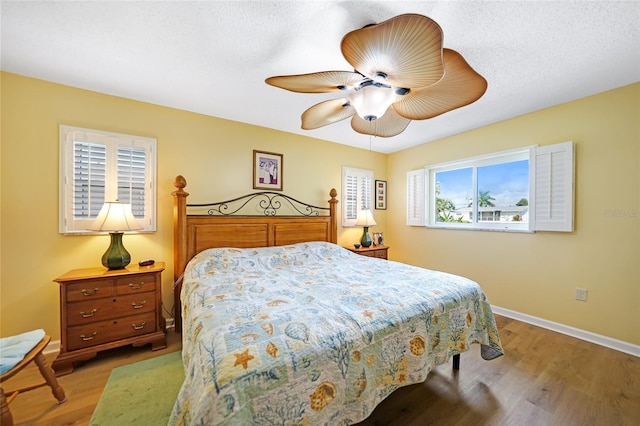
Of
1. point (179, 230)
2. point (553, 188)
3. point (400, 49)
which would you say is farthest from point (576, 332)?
point (179, 230)

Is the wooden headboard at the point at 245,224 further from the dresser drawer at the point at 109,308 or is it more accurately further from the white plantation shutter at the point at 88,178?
the white plantation shutter at the point at 88,178

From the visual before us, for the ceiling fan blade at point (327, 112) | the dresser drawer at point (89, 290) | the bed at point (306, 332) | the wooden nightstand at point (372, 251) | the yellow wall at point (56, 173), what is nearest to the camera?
the bed at point (306, 332)

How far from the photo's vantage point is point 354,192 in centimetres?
417

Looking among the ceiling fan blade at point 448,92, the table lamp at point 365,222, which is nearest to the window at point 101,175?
the ceiling fan blade at point 448,92

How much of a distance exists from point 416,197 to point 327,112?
2.69 m

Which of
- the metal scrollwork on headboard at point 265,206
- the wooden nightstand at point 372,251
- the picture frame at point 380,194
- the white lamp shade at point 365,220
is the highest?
the picture frame at point 380,194

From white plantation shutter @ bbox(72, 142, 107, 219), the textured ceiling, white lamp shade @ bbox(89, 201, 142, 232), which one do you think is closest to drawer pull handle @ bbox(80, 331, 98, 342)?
white lamp shade @ bbox(89, 201, 142, 232)

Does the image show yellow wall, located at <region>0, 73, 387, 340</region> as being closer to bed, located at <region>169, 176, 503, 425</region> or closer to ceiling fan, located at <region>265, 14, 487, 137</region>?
bed, located at <region>169, 176, 503, 425</region>

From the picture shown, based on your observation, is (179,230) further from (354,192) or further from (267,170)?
(354,192)

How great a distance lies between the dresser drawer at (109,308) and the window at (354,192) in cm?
274

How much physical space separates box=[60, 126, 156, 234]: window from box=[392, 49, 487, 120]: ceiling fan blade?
255cm

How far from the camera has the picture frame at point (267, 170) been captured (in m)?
3.23

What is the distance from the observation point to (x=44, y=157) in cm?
218

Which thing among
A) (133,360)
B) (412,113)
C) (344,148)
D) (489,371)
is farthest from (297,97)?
(489,371)
